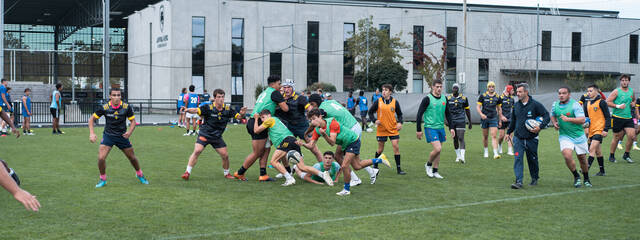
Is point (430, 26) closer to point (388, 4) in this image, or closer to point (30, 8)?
point (388, 4)

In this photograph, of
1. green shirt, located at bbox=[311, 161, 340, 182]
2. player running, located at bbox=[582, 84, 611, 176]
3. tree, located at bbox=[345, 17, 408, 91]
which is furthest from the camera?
tree, located at bbox=[345, 17, 408, 91]

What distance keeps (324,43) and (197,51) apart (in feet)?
31.7

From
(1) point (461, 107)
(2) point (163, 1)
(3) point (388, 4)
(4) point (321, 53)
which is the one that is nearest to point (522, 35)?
(3) point (388, 4)

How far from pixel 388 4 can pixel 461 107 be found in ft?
123

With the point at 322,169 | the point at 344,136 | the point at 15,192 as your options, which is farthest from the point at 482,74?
the point at 15,192

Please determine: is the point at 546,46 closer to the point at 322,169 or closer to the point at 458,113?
the point at 458,113

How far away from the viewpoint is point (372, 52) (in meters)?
42.3

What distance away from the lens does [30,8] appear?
53.1 meters

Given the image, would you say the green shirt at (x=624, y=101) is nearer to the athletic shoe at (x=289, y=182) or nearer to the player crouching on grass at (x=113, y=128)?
the athletic shoe at (x=289, y=182)

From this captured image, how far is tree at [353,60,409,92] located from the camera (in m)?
39.3

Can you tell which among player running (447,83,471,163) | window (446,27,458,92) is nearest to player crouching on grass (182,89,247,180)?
player running (447,83,471,163)

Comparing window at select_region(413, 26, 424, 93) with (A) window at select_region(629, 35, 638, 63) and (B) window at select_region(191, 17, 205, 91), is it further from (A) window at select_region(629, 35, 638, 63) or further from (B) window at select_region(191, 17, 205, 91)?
(A) window at select_region(629, 35, 638, 63)

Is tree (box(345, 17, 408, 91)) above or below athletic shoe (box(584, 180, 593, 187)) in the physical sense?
above

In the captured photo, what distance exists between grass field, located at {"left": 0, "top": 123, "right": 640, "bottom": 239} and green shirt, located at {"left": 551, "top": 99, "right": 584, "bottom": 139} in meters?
0.91
